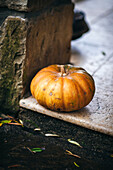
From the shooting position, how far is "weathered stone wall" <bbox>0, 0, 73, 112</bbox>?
1837 mm

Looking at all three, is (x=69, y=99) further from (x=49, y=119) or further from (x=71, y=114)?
(x=49, y=119)

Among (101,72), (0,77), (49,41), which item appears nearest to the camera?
(0,77)

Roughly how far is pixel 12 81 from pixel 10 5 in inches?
26.4

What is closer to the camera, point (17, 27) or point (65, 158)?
point (65, 158)

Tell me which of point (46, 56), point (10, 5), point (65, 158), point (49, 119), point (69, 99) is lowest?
point (65, 158)

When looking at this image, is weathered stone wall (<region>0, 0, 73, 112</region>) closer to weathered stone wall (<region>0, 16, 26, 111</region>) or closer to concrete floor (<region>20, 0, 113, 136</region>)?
weathered stone wall (<region>0, 16, 26, 111</region>)

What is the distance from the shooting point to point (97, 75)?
2.70 meters

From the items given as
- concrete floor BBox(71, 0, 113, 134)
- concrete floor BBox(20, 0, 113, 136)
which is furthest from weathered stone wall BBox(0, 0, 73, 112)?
concrete floor BBox(71, 0, 113, 134)

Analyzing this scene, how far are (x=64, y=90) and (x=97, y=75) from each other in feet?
3.50

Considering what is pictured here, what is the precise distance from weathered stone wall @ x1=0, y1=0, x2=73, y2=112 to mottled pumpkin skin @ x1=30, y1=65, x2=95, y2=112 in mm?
221

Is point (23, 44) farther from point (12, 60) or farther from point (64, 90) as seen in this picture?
point (64, 90)

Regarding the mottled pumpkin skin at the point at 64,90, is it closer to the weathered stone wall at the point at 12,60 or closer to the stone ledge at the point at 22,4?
the weathered stone wall at the point at 12,60

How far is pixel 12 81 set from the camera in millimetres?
2016

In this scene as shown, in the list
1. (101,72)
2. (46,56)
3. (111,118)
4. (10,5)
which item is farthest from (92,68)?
(10,5)
